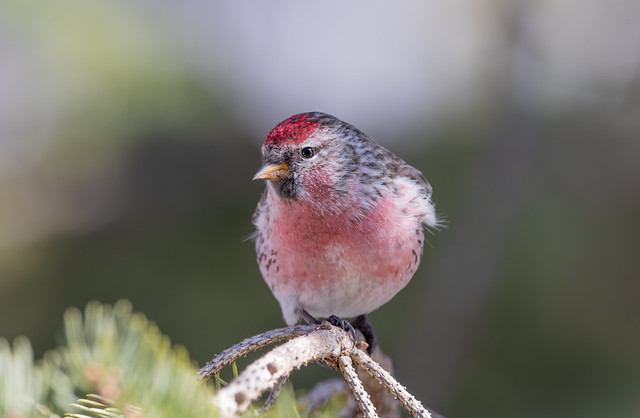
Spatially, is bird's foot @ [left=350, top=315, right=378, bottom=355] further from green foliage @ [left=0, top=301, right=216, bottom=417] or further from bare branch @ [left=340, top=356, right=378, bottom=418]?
green foliage @ [left=0, top=301, right=216, bottom=417]

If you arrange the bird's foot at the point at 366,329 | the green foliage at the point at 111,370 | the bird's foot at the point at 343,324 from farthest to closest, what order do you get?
1. the bird's foot at the point at 366,329
2. the bird's foot at the point at 343,324
3. the green foliage at the point at 111,370

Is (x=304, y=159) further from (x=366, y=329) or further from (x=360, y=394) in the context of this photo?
(x=360, y=394)

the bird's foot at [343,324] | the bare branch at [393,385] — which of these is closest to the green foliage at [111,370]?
the bare branch at [393,385]

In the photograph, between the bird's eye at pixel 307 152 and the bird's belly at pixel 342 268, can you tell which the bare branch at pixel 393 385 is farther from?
the bird's eye at pixel 307 152

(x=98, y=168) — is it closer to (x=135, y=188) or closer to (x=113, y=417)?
(x=135, y=188)

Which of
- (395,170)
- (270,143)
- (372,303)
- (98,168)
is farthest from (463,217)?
(98,168)

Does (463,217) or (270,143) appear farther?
(463,217)
